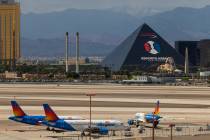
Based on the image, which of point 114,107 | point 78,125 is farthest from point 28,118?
point 114,107

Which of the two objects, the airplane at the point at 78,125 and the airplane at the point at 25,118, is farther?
the airplane at the point at 25,118

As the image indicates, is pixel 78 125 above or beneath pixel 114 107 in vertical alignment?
beneath

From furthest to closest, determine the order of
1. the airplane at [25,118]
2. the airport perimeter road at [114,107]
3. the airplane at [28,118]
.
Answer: the airport perimeter road at [114,107] < the airplane at [25,118] < the airplane at [28,118]

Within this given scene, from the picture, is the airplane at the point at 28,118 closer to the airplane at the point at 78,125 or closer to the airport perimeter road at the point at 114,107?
the airport perimeter road at the point at 114,107

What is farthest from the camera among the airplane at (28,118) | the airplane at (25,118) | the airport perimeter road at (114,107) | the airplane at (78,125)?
the airport perimeter road at (114,107)

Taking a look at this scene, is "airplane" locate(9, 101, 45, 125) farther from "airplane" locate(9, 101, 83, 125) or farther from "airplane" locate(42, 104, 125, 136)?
"airplane" locate(42, 104, 125, 136)

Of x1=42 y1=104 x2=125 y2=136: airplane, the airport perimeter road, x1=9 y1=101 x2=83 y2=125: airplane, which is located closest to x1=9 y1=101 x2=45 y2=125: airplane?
x1=9 y1=101 x2=83 y2=125: airplane

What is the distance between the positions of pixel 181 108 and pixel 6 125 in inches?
1221

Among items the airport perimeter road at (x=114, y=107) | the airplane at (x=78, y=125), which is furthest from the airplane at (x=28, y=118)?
the airplane at (x=78, y=125)

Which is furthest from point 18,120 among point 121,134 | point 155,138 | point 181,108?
point 181,108

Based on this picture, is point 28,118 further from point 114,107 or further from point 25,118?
point 114,107

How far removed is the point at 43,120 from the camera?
66438mm

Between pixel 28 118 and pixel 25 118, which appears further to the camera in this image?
pixel 25 118

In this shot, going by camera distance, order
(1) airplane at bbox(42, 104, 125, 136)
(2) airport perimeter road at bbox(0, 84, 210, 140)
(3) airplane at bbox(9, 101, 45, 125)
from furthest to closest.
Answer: (2) airport perimeter road at bbox(0, 84, 210, 140) → (3) airplane at bbox(9, 101, 45, 125) → (1) airplane at bbox(42, 104, 125, 136)
